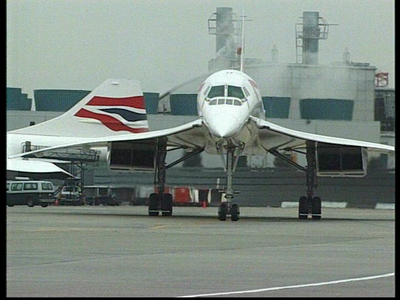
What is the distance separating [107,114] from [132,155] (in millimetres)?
20791

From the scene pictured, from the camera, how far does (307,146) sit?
2852 centimetres

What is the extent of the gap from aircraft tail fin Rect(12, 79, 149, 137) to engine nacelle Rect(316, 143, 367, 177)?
67.4ft

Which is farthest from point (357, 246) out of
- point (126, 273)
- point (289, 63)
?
point (289, 63)

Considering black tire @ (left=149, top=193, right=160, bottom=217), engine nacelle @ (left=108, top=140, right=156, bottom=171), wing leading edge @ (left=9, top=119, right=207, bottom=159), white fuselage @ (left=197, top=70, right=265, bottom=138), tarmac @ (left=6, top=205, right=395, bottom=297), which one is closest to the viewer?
tarmac @ (left=6, top=205, right=395, bottom=297)

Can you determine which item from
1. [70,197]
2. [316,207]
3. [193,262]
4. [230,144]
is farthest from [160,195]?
[70,197]

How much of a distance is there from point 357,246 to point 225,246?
2.23 m

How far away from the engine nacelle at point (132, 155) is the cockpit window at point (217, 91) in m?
3.31

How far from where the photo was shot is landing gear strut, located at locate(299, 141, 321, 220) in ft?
92.4

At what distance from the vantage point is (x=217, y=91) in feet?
83.0

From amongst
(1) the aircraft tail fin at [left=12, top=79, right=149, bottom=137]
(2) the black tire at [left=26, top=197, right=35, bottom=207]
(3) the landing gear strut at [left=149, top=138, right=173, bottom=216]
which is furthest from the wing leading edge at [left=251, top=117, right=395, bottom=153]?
(1) the aircraft tail fin at [left=12, top=79, right=149, bottom=137]

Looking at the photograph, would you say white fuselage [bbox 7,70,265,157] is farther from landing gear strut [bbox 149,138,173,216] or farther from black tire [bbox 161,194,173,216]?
black tire [bbox 161,194,173,216]

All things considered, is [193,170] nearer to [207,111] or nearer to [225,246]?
[207,111]

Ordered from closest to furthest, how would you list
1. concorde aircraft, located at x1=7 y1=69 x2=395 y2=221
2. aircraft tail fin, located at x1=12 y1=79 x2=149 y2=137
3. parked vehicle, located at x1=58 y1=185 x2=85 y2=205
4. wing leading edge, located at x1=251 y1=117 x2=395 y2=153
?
1. concorde aircraft, located at x1=7 y1=69 x2=395 y2=221
2. wing leading edge, located at x1=251 y1=117 x2=395 y2=153
3. parked vehicle, located at x1=58 y1=185 x2=85 y2=205
4. aircraft tail fin, located at x1=12 y1=79 x2=149 y2=137

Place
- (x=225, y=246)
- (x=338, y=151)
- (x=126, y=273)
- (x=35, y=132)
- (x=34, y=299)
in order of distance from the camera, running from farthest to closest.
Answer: (x=35, y=132)
(x=338, y=151)
(x=225, y=246)
(x=126, y=273)
(x=34, y=299)
